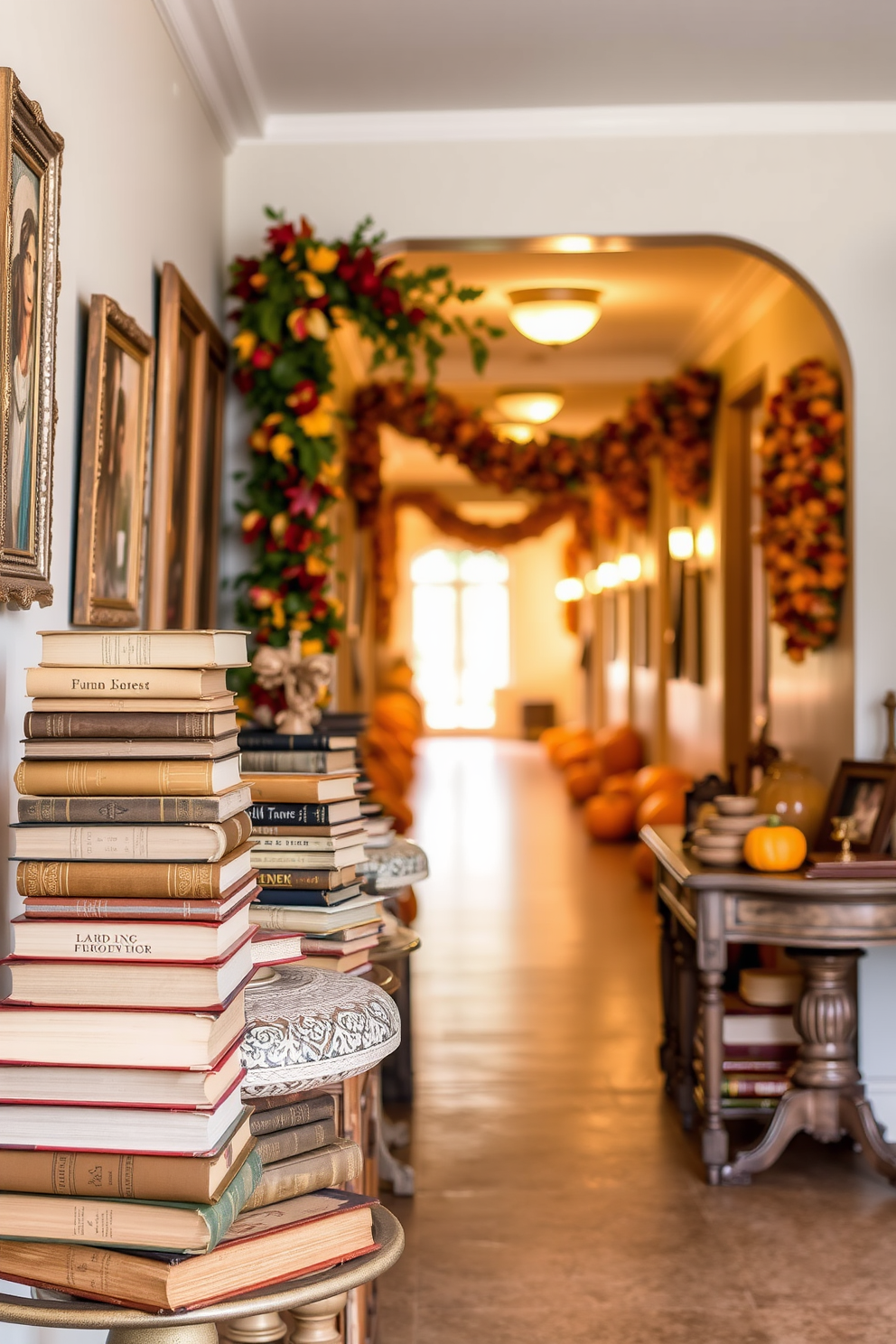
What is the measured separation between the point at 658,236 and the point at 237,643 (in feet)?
9.67

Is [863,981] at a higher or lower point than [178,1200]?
lower

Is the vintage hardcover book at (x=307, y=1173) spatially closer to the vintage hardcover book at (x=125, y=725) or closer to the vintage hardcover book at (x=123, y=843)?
the vintage hardcover book at (x=123, y=843)

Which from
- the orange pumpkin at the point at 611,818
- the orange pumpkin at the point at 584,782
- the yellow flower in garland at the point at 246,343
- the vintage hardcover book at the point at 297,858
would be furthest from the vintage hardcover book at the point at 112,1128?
the orange pumpkin at the point at 584,782

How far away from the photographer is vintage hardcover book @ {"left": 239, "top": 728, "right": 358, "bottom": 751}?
2.51 meters

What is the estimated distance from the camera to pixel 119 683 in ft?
5.67

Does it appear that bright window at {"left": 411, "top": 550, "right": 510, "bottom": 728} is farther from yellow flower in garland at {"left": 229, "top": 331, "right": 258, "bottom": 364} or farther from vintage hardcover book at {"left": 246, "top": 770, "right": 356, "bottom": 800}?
vintage hardcover book at {"left": 246, "top": 770, "right": 356, "bottom": 800}

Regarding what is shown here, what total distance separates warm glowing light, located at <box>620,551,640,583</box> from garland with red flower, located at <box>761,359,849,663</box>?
21.9 feet

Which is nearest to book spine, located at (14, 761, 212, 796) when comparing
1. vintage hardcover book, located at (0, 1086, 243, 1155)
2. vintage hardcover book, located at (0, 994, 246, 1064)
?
vintage hardcover book, located at (0, 994, 246, 1064)

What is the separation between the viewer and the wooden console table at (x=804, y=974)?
3646mm

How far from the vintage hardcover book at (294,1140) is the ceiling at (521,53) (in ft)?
8.49

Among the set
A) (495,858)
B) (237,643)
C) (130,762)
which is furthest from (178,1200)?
(495,858)

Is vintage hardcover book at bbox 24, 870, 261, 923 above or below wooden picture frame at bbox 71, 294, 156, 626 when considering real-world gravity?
below

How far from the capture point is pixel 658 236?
14.1 feet

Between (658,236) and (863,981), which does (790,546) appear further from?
(863,981)
